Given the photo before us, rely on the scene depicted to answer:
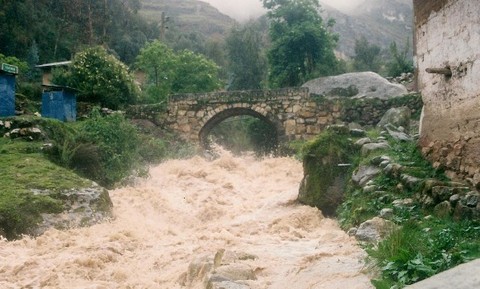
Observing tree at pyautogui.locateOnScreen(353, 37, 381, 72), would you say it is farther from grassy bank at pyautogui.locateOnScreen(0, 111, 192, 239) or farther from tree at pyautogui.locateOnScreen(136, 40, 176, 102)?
grassy bank at pyautogui.locateOnScreen(0, 111, 192, 239)

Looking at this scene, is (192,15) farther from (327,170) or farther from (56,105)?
(327,170)

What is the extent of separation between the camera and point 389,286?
394cm

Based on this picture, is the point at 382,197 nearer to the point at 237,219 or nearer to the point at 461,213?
the point at 461,213

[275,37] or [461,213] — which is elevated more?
[275,37]

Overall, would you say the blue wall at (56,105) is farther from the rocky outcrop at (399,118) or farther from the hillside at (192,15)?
the hillside at (192,15)

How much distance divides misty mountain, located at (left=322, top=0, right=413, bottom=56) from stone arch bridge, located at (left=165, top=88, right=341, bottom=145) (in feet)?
202

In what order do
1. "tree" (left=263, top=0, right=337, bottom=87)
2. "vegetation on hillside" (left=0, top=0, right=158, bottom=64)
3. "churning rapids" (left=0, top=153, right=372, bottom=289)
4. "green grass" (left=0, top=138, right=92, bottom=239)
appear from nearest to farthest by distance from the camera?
"churning rapids" (left=0, top=153, right=372, bottom=289)
"green grass" (left=0, top=138, right=92, bottom=239)
"tree" (left=263, top=0, right=337, bottom=87)
"vegetation on hillside" (left=0, top=0, right=158, bottom=64)

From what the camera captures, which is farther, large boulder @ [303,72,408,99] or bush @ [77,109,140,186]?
large boulder @ [303,72,408,99]

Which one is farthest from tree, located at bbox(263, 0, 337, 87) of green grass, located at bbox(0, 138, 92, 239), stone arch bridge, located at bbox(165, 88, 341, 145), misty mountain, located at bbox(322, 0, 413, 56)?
misty mountain, located at bbox(322, 0, 413, 56)

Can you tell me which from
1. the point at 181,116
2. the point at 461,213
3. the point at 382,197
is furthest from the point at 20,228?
the point at 181,116

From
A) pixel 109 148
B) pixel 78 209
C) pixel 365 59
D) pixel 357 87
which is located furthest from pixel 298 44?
pixel 78 209

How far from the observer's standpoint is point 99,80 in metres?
17.7

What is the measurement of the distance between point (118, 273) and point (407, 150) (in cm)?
495

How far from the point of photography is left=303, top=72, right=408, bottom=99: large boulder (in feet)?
56.4
